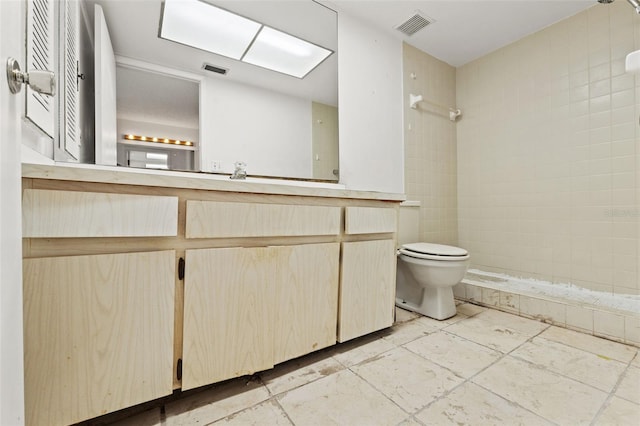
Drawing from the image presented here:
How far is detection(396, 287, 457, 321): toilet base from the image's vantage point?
1.79 m

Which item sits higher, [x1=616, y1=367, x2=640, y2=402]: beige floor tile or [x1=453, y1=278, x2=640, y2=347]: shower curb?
[x1=453, y1=278, x2=640, y2=347]: shower curb

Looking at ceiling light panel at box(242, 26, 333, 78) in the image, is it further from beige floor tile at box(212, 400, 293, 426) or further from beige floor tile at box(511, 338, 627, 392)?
beige floor tile at box(511, 338, 627, 392)

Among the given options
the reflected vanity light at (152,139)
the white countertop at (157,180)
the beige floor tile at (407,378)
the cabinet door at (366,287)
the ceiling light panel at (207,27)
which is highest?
the ceiling light panel at (207,27)

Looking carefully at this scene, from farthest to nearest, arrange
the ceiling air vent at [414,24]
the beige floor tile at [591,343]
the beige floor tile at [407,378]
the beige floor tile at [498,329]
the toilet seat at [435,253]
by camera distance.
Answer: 1. the ceiling air vent at [414,24]
2. the toilet seat at [435,253]
3. the beige floor tile at [498,329]
4. the beige floor tile at [591,343]
5. the beige floor tile at [407,378]

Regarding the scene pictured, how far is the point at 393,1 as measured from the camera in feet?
6.23

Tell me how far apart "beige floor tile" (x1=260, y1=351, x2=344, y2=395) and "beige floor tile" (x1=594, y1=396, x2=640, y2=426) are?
0.91 m

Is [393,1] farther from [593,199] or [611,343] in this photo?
[611,343]

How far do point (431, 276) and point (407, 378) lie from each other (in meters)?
0.74

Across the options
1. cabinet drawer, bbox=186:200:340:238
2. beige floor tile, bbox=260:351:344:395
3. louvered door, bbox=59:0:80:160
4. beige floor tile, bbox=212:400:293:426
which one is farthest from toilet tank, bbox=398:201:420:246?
louvered door, bbox=59:0:80:160

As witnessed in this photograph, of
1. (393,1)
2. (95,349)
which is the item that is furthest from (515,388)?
(393,1)

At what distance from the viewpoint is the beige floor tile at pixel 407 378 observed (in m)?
1.03

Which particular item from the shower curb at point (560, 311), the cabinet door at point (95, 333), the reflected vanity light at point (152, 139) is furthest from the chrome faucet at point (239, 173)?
the shower curb at point (560, 311)

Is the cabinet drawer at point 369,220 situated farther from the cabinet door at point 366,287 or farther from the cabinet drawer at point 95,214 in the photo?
the cabinet drawer at point 95,214

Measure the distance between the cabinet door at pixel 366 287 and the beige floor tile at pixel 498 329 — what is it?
49 cm
